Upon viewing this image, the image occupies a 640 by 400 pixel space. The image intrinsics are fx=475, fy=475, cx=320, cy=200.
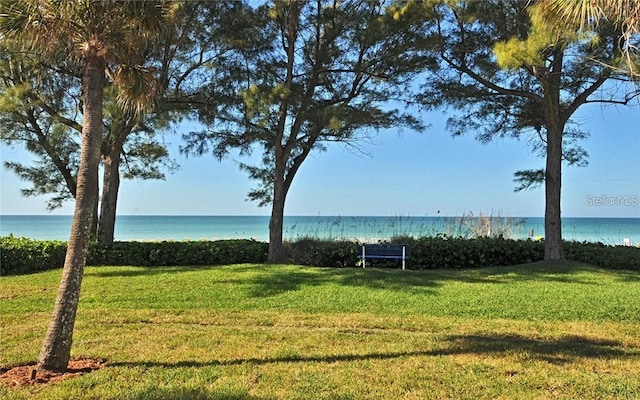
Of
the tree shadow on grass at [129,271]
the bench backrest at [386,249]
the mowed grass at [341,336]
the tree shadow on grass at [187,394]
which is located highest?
the bench backrest at [386,249]

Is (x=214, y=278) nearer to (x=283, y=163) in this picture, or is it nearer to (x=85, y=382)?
(x=283, y=163)

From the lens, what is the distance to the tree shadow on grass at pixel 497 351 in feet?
14.1

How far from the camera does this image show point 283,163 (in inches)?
484

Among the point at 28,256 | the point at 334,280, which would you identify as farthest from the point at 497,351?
the point at 28,256

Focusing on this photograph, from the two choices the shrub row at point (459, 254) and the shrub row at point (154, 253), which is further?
the shrub row at point (459, 254)

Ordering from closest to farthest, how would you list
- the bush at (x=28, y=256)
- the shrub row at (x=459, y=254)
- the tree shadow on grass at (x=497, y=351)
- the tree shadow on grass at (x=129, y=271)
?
1. the tree shadow on grass at (x=497, y=351)
2. the tree shadow on grass at (x=129, y=271)
3. the bush at (x=28, y=256)
4. the shrub row at (x=459, y=254)

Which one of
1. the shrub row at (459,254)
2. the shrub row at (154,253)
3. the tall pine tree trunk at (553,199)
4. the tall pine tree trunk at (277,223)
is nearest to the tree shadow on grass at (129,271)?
the shrub row at (154,253)

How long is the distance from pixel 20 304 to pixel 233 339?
3937mm

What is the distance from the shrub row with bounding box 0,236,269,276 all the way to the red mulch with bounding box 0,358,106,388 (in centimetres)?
755

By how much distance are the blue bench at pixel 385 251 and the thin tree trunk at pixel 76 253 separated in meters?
7.84

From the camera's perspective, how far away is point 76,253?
402 centimetres

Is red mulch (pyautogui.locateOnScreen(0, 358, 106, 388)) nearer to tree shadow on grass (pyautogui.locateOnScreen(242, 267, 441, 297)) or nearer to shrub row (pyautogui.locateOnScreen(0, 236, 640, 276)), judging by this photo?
tree shadow on grass (pyautogui.locateOnScreen(242, 267, 441, 297))

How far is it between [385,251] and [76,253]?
8.17 meters

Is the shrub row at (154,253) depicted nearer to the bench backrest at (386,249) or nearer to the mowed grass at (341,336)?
the mowed grass at (341,336)
